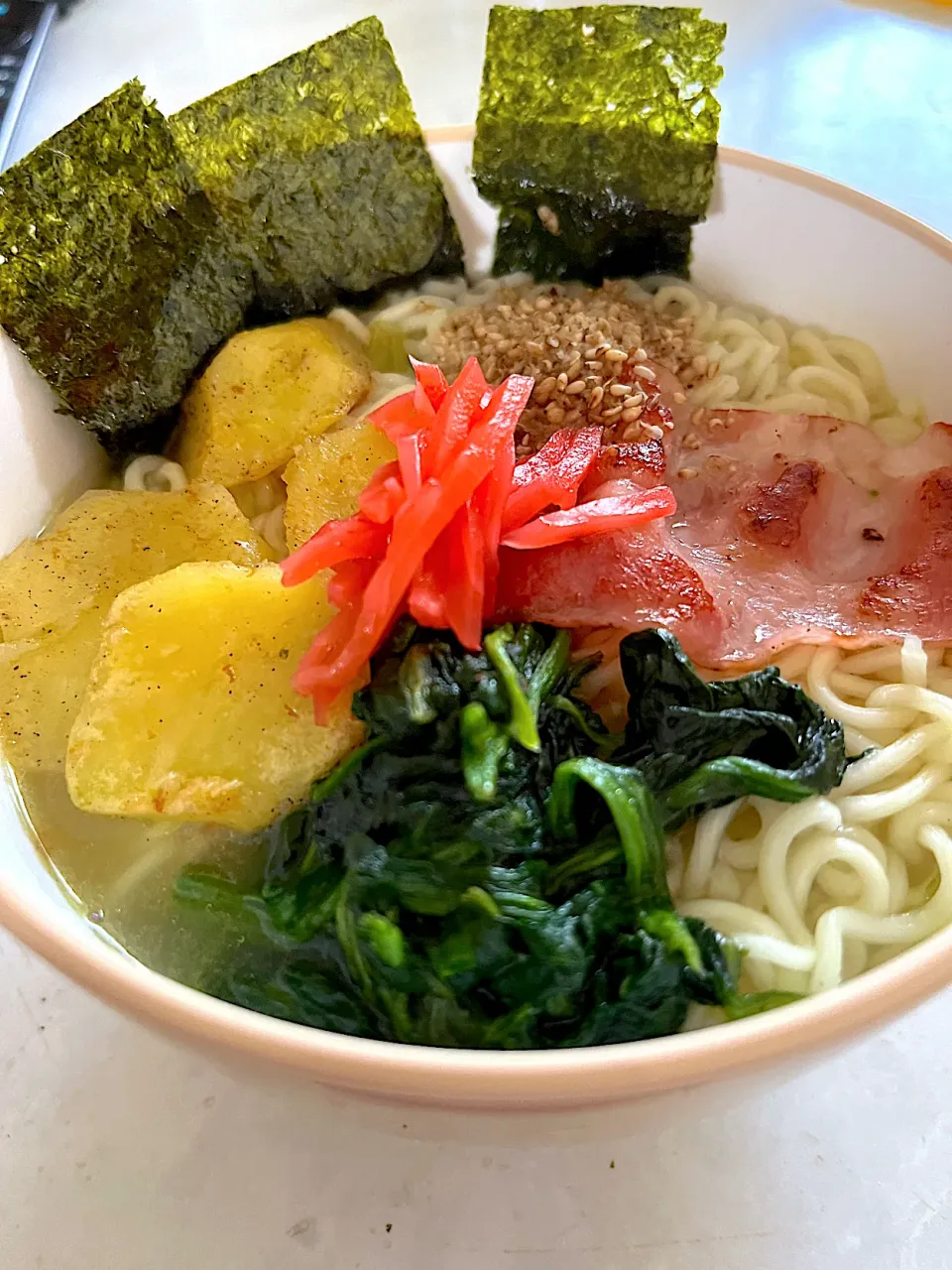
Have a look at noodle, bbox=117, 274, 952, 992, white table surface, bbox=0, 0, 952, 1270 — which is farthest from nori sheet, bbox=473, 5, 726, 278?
white table surface, bbox=0, 0, 952, 1270

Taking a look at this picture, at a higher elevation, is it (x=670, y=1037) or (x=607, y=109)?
(x=607, y=109)

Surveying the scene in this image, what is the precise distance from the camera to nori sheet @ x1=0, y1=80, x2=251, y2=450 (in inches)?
66.9

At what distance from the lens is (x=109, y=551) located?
1.69m

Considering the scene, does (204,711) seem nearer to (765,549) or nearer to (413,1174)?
(413,1174)

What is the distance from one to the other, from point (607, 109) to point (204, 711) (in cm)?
136

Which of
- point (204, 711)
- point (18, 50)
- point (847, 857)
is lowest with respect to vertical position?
point (847, 857)

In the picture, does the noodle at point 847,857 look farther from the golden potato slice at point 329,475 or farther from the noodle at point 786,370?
the golden potato slice at point 329,475

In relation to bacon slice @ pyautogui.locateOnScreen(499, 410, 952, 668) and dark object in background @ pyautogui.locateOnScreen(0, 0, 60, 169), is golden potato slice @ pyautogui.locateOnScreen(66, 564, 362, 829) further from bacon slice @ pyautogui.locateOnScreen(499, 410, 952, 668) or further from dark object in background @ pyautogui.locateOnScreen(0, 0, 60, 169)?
dark object in background @ pyautogui.locateOnScreen(0, 0, 60, 169)

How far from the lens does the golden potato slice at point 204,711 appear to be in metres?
1.38

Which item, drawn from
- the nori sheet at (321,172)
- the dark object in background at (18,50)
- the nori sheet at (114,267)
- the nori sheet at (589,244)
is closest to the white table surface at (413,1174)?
the nori sheet at (114,267)

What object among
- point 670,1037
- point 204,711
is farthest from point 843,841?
point 204,711

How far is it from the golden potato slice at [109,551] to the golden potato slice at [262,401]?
0.12 metres

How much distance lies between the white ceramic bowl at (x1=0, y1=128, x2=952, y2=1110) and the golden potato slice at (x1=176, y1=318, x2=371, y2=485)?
25 centimetres

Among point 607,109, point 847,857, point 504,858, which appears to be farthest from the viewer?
point 607,109
